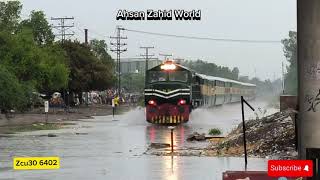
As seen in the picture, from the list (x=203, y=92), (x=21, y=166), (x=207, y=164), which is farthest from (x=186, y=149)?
(x=203, y=92)

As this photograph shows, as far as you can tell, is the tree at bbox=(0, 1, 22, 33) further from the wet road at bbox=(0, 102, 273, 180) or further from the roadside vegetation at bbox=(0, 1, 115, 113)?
the wet road at bbox=(0, 102, 273, 180)

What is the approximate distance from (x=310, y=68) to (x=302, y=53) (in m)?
0.30

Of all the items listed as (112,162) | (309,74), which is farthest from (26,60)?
(309,74)

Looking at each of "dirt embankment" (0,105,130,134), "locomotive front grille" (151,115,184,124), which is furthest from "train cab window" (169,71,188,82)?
"dirt embankment" (0,105,130,134)

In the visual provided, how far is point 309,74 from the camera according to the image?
8.96 metres

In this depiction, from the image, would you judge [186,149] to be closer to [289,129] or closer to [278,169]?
[289,129]

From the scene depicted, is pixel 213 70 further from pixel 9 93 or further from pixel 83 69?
pixel 9 93

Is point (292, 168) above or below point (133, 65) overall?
below

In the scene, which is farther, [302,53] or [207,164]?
[207,164]

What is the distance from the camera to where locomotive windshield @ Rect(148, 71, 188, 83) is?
3619 centimetres

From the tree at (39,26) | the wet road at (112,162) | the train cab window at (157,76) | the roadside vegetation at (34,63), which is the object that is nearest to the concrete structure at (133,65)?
the roadside vegetation at (34,63)

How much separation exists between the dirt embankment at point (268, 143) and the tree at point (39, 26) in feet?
157

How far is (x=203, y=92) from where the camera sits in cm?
4409

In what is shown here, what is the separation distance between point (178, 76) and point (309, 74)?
89.5ft
